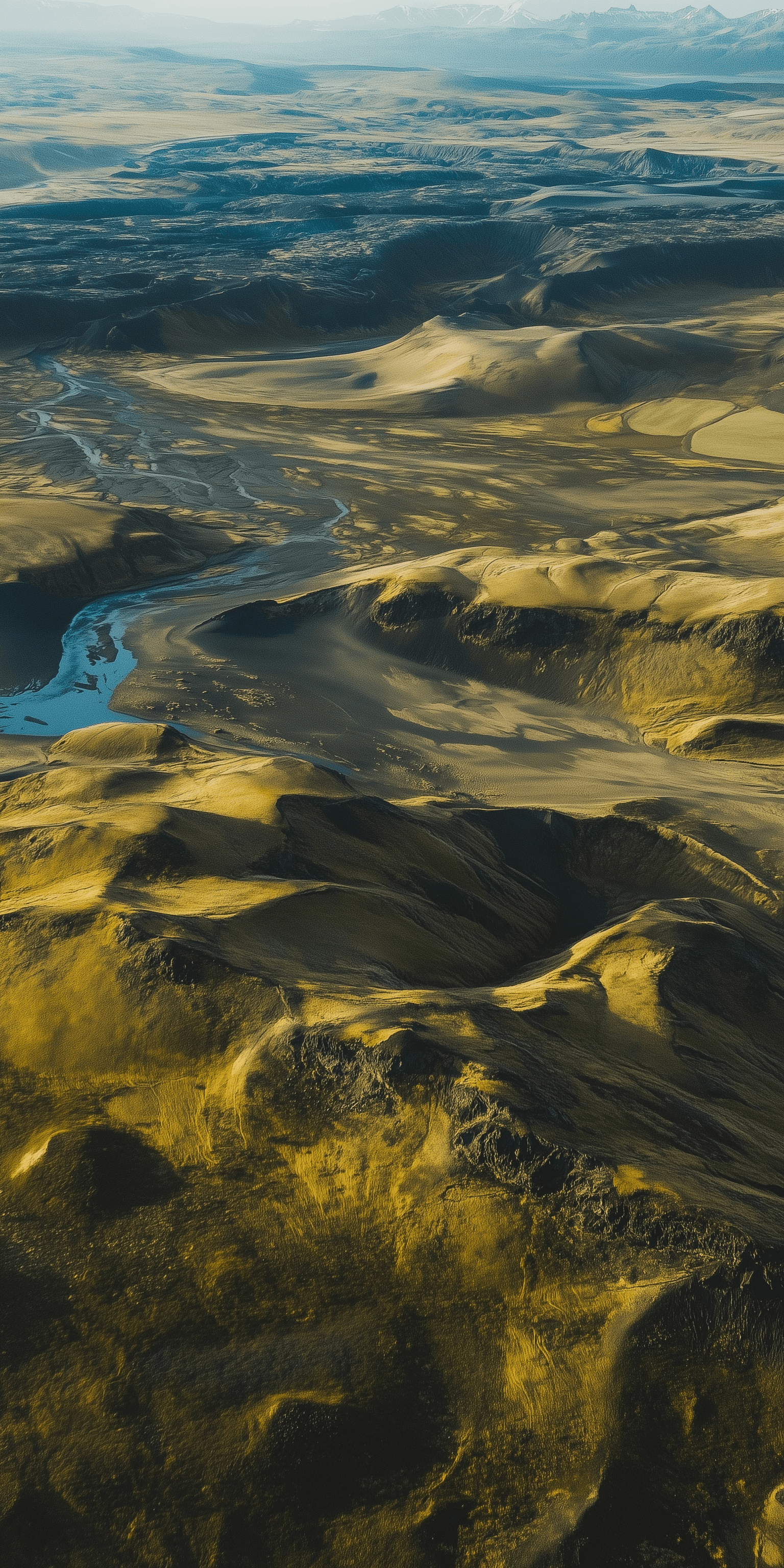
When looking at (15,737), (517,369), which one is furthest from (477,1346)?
(517,369)

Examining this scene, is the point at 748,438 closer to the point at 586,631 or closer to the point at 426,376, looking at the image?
the point at 426,376

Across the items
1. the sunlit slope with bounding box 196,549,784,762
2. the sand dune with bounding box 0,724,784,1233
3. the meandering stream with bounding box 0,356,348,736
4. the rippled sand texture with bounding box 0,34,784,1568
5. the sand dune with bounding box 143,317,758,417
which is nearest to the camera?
the rippled sand texture with bounding box 0,34,784,1568

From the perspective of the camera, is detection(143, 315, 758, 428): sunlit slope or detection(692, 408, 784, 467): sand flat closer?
detection(692, 408, 784, 467): sand flat

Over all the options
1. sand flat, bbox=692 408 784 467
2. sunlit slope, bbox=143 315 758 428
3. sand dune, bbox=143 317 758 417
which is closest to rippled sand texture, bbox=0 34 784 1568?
sand flat, bbox=692 408 784 467

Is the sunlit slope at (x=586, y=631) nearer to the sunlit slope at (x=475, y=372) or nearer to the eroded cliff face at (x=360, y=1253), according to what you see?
the eroded cliff face at (x=360, y=1253)

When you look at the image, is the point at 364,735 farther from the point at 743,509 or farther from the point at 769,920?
the point at 743,509

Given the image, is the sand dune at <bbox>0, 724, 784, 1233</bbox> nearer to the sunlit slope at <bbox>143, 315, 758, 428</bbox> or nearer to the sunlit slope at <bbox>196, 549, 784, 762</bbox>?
the sunlit slope at <bbox>196, 549, 784, 762</bbox>

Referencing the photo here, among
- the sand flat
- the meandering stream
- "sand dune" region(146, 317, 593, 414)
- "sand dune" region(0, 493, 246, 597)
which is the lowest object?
the meandering stream
